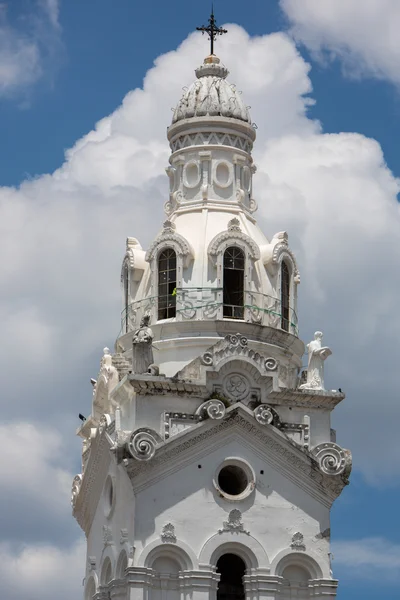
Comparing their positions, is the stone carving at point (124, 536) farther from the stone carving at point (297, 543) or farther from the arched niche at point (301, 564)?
the stone carving at point (297, 543)

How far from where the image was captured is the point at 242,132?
59.5 meters

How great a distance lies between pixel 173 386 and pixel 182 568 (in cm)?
541

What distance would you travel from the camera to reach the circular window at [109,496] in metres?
55.0

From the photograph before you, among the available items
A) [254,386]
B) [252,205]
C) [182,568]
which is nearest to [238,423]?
[254,386]

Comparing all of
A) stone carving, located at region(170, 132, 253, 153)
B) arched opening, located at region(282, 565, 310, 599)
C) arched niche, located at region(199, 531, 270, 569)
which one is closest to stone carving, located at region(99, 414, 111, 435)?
arched niche, located at region(199, 531, 270, 569)

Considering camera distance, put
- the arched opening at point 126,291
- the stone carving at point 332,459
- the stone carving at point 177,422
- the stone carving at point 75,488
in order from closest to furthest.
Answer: the stone carving at point 177,422
the stone carving at point 332,459
the arched opening at point 126,291
the stone carving at point 75,488

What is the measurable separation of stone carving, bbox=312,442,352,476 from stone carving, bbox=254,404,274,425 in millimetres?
1714

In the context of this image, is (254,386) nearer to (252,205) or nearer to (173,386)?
(173,386)

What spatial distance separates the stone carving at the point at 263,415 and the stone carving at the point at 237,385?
0.76 m

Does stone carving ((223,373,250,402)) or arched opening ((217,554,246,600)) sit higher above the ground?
stone carving ((223,373,250,402))

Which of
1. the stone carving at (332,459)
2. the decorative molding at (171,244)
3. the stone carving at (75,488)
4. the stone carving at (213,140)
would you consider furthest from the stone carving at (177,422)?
the stone carving at (213,140)

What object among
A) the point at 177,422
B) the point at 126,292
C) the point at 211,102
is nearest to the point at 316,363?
the point at 177,422

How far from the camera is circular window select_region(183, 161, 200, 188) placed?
59.2m

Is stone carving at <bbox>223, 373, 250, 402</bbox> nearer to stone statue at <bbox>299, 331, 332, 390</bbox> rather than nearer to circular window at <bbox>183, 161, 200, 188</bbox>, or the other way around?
stone statue at <bbox>299, 331, 332, 390</bbox>
